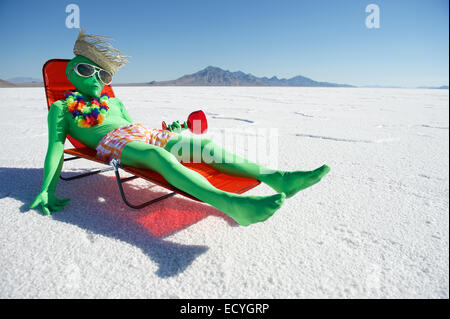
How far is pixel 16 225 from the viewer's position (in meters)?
1.62

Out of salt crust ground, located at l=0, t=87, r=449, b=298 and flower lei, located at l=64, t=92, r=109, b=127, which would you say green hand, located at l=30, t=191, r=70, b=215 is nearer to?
salt crust ground, located at l=0, t=87, r=449, b=298

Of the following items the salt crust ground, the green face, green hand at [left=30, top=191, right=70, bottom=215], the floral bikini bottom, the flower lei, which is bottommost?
the salt crust ground

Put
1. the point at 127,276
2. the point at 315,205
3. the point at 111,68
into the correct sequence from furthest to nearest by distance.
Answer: the point at 111,68 < the point at 315,205 < the point at 127,276

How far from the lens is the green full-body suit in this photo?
129 cm

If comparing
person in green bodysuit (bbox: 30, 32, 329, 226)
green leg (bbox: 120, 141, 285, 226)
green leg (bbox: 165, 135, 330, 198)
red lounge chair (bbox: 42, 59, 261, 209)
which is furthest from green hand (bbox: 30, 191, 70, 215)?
Result: green leg (bbox: 165, 135, 330, 198)

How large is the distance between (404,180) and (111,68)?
2.68 meters

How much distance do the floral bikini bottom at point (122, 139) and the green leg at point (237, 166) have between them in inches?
3.8

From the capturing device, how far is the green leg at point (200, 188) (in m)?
1.22

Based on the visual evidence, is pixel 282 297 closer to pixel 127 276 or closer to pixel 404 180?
pixel 127 276

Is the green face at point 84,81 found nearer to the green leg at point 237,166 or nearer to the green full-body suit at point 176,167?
the green full-body suit at point 176,167

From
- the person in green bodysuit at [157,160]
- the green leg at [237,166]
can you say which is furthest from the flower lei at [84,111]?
the green leg at [237,166]

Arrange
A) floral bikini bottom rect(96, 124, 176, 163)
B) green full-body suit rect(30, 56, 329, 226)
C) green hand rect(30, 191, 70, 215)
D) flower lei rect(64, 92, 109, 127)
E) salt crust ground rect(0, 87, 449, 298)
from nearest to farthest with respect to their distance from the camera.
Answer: salt crust ground rect(0, 87, 449, 298) → green full-body suit rect(30, 56, 329, 226) → green hand rect(30, 191, 70, 215) → floral bikini bottom rect(96, 124, 176, 163) → flower lei rect(64, 92, 109, 127)

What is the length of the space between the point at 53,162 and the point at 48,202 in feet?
0.92
